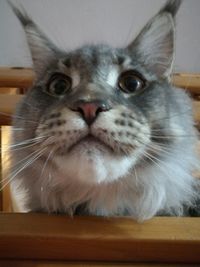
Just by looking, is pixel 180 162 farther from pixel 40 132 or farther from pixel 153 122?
pixel 40 132

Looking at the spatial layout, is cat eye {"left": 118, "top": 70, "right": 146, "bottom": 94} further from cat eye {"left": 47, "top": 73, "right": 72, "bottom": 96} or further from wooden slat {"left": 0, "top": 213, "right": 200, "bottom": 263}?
wooden slat {"left": 0, "top": 213, "right": 200, "bottom": 263}

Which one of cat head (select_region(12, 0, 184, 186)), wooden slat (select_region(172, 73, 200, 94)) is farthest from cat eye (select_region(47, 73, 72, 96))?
wooden slat (select_region(172, 73, 200, 94))

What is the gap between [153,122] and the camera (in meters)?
0.85

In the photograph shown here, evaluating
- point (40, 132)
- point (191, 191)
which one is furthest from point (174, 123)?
point (40, 132)

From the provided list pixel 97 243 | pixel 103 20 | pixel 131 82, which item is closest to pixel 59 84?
pixel 131 82

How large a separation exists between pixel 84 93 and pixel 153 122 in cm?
17

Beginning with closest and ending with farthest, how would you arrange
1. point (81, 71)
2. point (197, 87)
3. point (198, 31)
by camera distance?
point (81, 71)
point (197, 87)
point (198, 31)

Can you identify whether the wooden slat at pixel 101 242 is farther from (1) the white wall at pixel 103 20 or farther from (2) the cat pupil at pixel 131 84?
(1) the white wall at pixel 103 20

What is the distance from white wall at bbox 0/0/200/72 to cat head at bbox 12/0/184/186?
1.05 meters

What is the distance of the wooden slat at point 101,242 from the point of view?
0.69 m

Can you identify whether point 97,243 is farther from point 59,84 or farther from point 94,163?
point 59,84

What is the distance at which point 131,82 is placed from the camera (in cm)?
90

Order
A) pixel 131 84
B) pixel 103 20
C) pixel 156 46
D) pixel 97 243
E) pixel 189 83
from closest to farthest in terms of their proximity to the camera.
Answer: pixel 97 243, pixel 131 84, pixel 156 46, pixel 189 83, pixel 103 20

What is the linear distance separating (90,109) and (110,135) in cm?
6
